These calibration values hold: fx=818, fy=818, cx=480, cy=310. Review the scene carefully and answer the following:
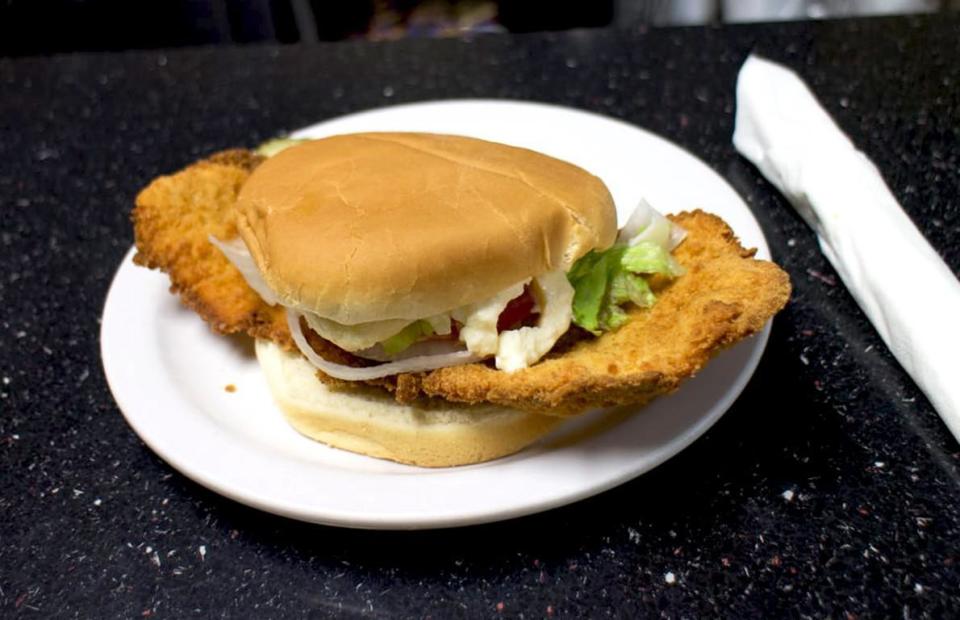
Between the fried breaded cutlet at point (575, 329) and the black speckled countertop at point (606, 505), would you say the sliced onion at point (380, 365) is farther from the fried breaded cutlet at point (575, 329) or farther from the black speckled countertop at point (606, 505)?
the black speckled countertop at point (606, 505)

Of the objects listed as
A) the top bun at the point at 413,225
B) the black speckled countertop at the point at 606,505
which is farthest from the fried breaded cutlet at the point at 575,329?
the black speckled countertop at the point at 606,505

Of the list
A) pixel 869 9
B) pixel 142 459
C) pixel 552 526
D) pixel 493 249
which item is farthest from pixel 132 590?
pixel 869 9

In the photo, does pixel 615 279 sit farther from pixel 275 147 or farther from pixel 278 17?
pixel 278 17

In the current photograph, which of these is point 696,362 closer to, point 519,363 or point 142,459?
point 519,363

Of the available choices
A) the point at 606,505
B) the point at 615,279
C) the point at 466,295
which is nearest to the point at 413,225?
the point at 466,295

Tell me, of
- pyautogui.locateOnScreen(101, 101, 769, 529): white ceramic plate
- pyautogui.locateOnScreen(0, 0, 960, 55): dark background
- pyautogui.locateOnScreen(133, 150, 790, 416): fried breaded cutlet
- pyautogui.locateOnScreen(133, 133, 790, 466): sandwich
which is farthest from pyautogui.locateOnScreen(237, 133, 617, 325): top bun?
pyautogui.locateOnScreen(0, 0, 960, 55): dark background

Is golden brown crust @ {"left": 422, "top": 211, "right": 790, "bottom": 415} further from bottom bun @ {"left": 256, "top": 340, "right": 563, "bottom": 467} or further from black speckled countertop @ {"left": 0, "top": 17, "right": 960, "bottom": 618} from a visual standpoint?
black speckled countertop @ {"left": 0, "top": 17, "right": 960, "bottom": 618}
